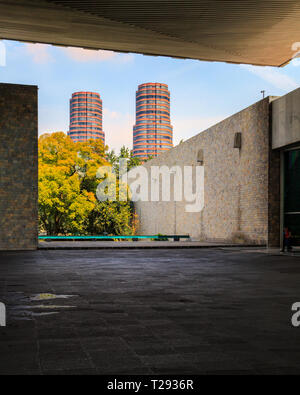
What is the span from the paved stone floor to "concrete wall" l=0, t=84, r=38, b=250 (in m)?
8.57

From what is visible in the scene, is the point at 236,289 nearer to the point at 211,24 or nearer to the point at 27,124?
the point at 211,24

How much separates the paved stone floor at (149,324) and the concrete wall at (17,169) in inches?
337

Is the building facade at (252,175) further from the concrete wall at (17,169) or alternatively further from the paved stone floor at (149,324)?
the paved stone floor at (149,324)

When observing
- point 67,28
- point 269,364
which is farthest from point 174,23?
point 269,364

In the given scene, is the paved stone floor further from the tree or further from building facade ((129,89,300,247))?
the tree

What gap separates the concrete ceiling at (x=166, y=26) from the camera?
14180 mm

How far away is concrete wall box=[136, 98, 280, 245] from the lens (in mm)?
20047

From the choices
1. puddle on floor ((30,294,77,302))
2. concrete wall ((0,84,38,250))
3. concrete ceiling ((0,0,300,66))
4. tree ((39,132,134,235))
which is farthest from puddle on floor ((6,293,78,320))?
tree ((39,132,134,235))

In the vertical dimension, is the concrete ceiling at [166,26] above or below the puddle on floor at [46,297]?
above

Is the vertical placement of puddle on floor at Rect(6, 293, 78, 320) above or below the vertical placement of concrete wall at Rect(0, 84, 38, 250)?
below

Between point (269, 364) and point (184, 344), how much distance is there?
0.88 m

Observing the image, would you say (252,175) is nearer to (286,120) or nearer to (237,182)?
(237,182)

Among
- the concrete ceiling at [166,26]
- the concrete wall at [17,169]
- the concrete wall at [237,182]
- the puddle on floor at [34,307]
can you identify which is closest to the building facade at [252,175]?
the concrete wall at [237,182]

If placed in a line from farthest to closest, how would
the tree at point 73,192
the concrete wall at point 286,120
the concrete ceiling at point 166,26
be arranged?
the tree at point 73,192, the concrete wall at point 286,120, the concrete ceiling at point 166,26
